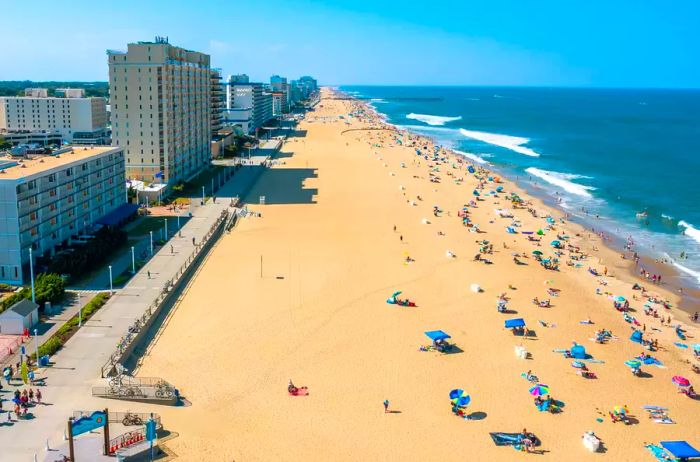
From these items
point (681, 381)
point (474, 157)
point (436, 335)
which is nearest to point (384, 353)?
point (436, 335)

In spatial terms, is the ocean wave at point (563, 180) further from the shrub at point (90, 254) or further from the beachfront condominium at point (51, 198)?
the shrub at point (90, 254)

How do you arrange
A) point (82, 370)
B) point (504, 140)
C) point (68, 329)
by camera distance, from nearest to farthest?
1. point (82, 370)
2. point (68, 329)
3. point (504, 140)

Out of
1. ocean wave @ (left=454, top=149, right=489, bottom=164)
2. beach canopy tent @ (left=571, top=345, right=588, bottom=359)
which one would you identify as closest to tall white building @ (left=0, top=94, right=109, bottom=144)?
ocean wave @ (left=454, top=149, right=489, bottom=164)

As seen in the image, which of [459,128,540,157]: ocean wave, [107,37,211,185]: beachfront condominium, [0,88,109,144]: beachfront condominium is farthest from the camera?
[0,88,109,144]: beachfront condominium

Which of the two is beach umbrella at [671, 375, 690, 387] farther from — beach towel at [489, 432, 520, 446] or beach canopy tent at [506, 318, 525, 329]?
beach towel at [489, 432, 520, 446]

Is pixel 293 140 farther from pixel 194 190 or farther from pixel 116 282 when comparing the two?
pixel 116 282

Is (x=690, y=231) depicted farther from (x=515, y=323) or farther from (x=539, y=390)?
(x=539, y=390)

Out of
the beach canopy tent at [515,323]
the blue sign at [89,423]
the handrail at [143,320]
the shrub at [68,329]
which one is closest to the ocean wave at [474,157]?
the handrail at [143,320]

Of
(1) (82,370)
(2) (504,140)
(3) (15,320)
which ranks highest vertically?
(2) (504,140)
